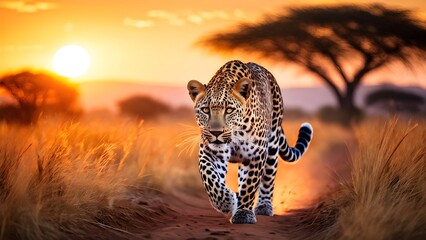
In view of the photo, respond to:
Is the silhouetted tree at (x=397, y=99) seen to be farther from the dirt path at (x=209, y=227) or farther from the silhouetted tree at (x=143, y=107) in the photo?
the dirt path at (x=209, y=227)

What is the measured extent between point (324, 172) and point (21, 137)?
25.3 feet

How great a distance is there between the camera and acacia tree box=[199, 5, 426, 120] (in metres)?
24.7

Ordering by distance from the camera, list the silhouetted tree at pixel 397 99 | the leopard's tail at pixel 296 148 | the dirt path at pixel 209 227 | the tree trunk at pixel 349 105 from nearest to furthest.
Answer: the dirt path at pixel 209 227
the leopard's tail at pixel 296 148
the tree trunk at pixel 349 105
the silhouetted tree at pixel 397 99

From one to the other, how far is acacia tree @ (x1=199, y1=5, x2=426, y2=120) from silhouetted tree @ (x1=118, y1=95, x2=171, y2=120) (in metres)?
5.92

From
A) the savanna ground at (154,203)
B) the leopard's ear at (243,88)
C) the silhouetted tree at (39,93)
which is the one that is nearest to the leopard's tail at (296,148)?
the savanna ground at (154,203)

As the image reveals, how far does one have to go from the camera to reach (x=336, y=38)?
83.6 ft

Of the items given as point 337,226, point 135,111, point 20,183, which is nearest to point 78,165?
point 20,183

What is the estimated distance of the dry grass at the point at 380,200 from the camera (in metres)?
5.62

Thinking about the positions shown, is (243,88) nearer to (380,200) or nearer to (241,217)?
(241,217)

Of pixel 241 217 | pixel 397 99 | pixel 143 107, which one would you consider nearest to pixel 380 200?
pixel 241 217

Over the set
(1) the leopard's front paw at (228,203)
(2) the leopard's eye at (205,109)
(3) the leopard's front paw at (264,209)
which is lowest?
(3) the leopard's front paw at (264,209)

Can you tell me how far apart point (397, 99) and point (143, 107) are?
1269 centimetres

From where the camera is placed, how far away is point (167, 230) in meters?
6.77

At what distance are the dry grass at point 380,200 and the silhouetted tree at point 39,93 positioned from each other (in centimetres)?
1355
